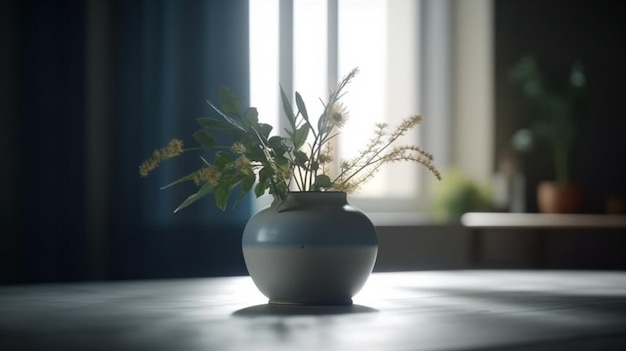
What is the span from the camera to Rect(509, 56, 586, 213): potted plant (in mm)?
5238

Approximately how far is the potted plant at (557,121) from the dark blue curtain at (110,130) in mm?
1853

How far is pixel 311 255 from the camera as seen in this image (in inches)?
63.7

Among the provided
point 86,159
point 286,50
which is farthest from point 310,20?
point 86,159

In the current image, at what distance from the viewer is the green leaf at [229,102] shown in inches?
65.7

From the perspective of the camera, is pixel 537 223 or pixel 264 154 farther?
pixel 537 223

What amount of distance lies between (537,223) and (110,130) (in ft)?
7.25

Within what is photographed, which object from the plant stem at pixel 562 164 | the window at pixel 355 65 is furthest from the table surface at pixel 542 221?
the window at pixel 355 65

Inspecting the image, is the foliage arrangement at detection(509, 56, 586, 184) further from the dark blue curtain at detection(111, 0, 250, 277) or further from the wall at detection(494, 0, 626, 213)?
the dark blue curtain at detection(111, 0, 250, 277)

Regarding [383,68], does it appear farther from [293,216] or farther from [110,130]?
[293,216]

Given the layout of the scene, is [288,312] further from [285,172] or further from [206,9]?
[206,9]

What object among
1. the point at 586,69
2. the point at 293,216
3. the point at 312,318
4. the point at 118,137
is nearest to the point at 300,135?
the point at 293,216

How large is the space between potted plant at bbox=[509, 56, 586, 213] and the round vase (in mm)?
3787

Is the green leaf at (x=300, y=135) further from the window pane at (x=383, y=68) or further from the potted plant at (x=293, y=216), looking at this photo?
the window pane at (x=383, y=68)

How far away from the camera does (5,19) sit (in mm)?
3746
